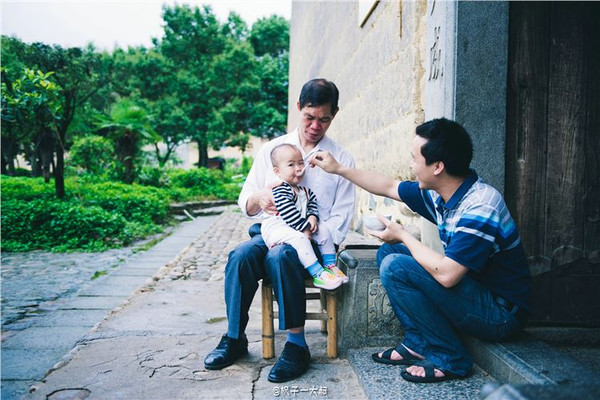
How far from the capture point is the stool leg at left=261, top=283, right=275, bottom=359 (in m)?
2.72

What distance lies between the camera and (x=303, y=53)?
1351cm

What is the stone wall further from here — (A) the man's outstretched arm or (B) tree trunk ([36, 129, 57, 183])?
(B) tree trunk ([36, 129, 57, 183])

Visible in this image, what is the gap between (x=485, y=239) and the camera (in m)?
2.06

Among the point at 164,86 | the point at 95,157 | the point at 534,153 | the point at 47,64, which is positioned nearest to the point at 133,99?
the point at 164,86

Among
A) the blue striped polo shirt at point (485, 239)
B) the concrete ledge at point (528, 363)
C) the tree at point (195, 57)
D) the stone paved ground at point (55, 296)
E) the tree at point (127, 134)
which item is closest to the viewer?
the concrete ledge at point (528, 363)

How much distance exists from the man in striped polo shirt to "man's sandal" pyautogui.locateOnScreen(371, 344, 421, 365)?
0.11m

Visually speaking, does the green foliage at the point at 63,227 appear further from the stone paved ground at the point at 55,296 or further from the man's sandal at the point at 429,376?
the man's sandal at the point at 429,376

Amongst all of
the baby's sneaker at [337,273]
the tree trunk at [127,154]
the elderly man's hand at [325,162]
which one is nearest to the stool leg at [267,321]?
the baby's sneaker at [337,273]

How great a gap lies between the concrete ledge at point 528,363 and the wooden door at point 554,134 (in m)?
0.84

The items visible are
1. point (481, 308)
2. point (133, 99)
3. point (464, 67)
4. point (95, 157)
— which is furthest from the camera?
point (133, 99)

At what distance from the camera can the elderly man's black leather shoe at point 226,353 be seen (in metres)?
2.68

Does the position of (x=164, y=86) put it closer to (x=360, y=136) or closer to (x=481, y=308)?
(x=360, y=136)

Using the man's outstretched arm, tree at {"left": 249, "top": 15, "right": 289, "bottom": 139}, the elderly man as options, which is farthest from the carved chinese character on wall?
tree at {"left": 249, "top": 15, "right": 289, "bottom": 139}

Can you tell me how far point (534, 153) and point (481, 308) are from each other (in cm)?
120
